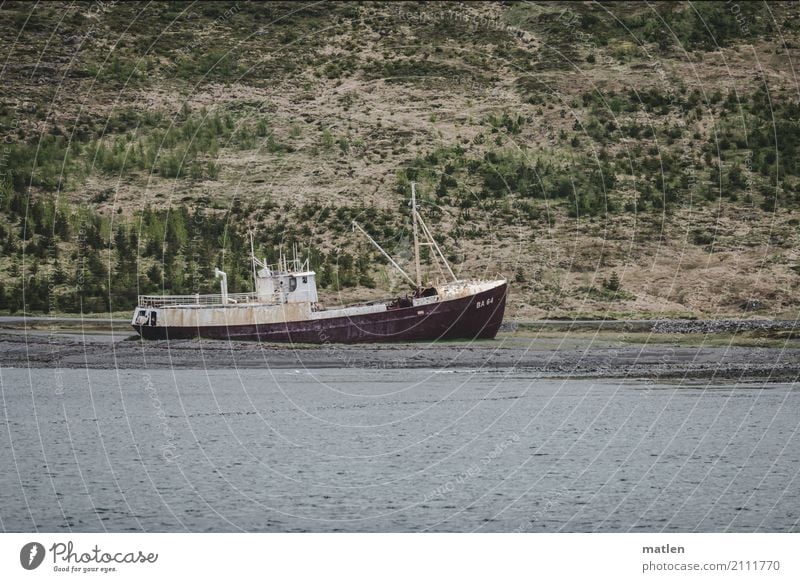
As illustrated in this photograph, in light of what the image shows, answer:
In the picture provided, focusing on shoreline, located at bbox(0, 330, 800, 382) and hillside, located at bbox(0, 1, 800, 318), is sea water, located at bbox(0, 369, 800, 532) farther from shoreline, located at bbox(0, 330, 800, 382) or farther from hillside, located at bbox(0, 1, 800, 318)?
hillside, located at bbox(0, 1, 800, 318)

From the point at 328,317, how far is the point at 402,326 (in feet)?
14.7

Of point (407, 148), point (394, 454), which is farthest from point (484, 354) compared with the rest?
point (407, 148)

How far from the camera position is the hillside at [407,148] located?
327 ft

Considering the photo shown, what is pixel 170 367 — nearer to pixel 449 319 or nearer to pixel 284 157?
pixel 449 319

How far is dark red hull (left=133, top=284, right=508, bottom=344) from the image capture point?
253 feet

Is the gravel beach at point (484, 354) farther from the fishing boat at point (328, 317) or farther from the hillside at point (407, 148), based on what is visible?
the hillside at point (407, 148)

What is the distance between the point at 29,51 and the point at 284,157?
4248 centimetres

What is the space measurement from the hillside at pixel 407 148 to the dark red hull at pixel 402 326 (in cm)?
1494

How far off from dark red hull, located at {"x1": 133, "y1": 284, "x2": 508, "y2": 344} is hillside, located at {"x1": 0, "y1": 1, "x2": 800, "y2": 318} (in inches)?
588

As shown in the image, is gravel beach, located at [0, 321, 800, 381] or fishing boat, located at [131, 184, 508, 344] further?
fishing boat, located at [131, 184, 508, 344]

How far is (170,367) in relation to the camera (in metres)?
65.8

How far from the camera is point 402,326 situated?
7738 centimetres

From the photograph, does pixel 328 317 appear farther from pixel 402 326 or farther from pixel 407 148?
pixel 407 148

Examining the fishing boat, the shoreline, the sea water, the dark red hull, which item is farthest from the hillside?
the sea water
